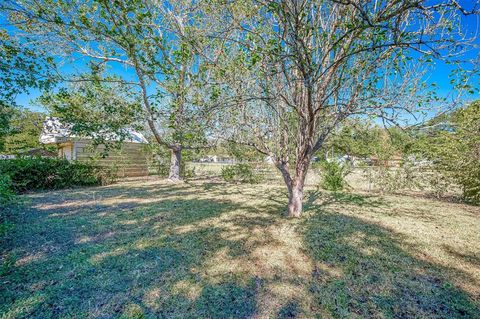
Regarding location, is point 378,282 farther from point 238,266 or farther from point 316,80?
point 316,80

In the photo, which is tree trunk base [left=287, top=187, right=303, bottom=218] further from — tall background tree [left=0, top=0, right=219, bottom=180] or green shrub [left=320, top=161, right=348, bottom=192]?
green shrub [left=320, top=161, right=348, bottom=192]

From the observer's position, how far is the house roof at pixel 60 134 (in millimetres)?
7105

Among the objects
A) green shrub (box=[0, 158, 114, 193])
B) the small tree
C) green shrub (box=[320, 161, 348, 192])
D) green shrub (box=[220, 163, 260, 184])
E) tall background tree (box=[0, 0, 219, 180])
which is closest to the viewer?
tall background tree (box=[0, 0, 219, 180])

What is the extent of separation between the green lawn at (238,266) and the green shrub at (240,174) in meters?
6.51

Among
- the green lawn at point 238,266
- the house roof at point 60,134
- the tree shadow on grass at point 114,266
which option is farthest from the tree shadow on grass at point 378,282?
the house roof at point 60,134

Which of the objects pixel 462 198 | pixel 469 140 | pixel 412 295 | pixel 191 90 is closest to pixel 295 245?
pixel 412 295

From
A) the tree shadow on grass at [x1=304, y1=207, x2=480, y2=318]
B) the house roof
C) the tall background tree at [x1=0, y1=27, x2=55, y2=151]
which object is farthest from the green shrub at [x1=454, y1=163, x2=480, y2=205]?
the tall background tree at [x1=0, y1=27, x2=55, y2=151]

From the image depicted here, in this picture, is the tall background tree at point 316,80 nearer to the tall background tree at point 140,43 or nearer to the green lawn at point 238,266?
the tall background tree at point 140,43

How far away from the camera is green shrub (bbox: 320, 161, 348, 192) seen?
31.6ft

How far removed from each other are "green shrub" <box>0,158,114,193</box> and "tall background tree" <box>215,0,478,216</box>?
821 centimetres

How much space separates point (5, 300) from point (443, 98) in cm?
660

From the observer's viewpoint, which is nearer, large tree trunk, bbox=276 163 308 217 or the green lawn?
the green lawn

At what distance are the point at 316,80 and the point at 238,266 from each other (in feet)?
9.25

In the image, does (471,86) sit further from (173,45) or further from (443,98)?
(173,45)
